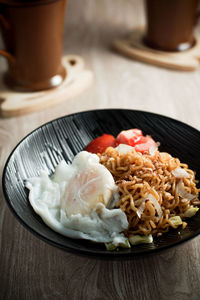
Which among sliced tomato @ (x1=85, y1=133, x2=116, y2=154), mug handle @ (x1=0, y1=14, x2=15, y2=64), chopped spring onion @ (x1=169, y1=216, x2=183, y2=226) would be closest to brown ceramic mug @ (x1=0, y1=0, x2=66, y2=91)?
mug handle @ (x1=0, y1=14, x2=15, y2=64)

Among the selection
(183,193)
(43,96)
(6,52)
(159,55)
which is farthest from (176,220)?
(159,55)

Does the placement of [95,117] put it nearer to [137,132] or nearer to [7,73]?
[137,132]

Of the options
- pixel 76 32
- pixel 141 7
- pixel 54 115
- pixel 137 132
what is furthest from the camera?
pixel 141 7

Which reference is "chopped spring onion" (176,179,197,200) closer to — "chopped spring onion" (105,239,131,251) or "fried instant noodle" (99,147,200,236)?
"fried instant noodle" (99,147,200,236)

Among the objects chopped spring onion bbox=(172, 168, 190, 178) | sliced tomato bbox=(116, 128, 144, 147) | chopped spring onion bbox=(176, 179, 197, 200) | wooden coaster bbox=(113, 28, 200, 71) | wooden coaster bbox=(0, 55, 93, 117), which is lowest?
wooden coaster bbox=(0, 55, 93, 117)

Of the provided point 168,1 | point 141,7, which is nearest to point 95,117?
point 168,1

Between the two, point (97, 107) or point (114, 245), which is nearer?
point (114, 245)

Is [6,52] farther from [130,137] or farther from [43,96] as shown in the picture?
[130,137]
